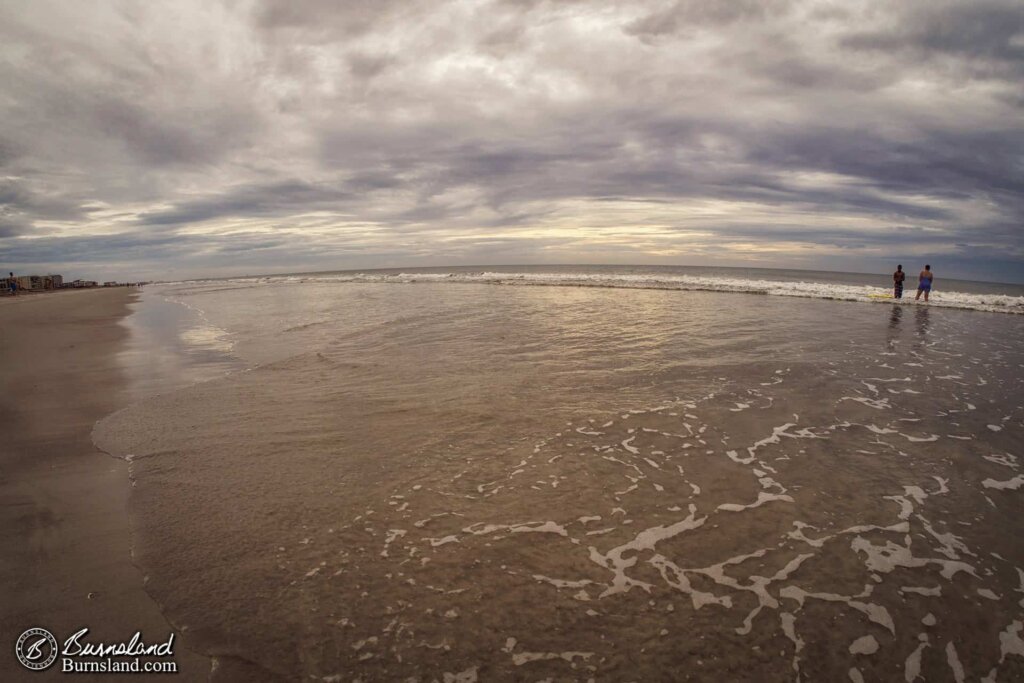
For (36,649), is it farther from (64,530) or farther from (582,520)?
(582,520)

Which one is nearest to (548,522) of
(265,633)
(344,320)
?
(265,633)

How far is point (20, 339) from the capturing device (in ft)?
57.0

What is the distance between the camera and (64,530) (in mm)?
4559

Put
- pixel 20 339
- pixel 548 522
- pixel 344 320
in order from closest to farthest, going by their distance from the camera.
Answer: pixel 548 522, pixel 20 339, pixel 344 320

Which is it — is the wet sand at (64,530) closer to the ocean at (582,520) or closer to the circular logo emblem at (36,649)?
the circular logo emblem at (36,649)

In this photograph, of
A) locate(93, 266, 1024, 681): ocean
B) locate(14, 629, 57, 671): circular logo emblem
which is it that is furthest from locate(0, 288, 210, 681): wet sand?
locate(93, 266, 1024, 681): ocean

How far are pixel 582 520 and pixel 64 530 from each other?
16.8 ft

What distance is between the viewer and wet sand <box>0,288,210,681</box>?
3369mm

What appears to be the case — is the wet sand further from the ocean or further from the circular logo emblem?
the ocean

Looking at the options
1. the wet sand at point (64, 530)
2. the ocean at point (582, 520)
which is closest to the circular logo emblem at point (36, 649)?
the wet sand at point (64, 530)

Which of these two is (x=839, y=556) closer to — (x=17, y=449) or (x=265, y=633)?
(x=265, y=633)

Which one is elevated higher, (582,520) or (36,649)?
(582,520)

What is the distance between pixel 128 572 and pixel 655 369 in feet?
31.8

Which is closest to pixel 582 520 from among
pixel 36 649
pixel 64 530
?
pixel 36 649
